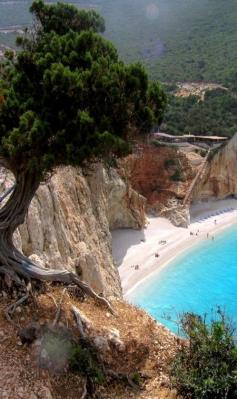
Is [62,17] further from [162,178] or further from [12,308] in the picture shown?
[162,178]

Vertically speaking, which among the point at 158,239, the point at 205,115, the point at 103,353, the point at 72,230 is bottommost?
the point at 158,239

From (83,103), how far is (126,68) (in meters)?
Result: 1.20

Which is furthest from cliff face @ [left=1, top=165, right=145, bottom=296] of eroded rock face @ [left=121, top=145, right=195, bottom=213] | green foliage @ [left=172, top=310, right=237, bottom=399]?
eroded rock face @ [left=121, top=145, right=195, bottom=213]

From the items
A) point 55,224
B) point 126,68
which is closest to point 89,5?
point 55,224

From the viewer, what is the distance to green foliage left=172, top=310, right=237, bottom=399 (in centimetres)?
931

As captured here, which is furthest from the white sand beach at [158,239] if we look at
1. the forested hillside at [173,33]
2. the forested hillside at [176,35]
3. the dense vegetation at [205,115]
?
the forested hillside at [173,33]

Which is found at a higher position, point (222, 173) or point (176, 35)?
point (176, 35)

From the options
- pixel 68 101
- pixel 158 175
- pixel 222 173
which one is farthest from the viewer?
pixel 222 173

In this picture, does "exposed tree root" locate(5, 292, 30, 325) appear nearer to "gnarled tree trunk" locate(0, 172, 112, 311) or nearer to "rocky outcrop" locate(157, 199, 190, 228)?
"gnarled tree trunk" locate(0, 172, 112, 311)

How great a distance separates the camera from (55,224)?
66.9 ft

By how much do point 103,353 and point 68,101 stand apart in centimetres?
527

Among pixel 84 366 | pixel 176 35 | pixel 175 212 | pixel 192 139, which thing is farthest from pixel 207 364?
pixel 176 35

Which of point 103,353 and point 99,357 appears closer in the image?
point 99,357

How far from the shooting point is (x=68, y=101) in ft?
32.8
